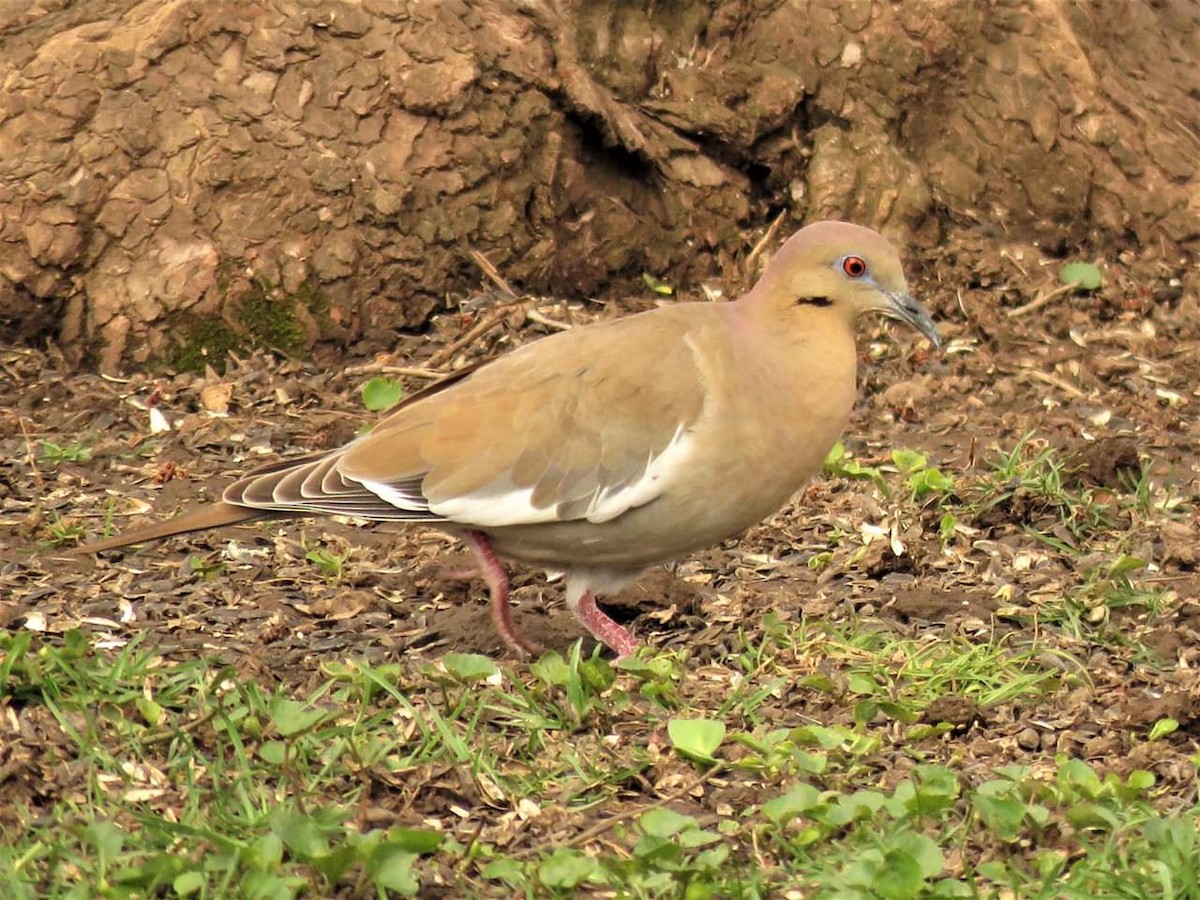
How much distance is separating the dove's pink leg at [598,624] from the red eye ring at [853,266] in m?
1.03

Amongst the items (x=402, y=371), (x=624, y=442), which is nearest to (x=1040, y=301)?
(x=402, y=371)

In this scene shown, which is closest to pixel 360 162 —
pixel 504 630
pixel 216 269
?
pixel 216 269

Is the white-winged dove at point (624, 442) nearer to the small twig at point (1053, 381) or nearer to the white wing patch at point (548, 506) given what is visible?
the white wing patch at point (548, 506)

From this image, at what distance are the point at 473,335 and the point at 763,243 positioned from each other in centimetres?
121

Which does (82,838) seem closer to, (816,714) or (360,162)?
(816,714)

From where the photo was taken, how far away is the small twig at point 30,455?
18.3 ft

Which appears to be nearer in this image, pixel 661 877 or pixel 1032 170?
pixel 661 877

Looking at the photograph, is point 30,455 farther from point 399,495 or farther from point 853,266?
point 853,266

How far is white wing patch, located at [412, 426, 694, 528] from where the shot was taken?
14.5ft

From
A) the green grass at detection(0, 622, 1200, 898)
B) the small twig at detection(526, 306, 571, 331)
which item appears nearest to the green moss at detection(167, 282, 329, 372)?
the small twig at detection(526, 306, 571, 331)

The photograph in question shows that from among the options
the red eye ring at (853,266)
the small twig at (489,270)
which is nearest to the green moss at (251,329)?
the small twig at (489,270)

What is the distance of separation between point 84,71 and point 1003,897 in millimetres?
4296

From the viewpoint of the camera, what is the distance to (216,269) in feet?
20.7

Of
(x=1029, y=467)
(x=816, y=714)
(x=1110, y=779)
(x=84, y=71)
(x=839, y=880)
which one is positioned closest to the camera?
(x=839, y=880)
